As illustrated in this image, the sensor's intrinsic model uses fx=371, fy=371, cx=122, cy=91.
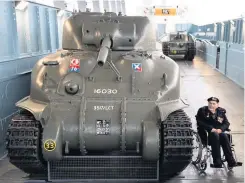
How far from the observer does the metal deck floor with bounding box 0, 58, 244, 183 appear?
584 centimetres

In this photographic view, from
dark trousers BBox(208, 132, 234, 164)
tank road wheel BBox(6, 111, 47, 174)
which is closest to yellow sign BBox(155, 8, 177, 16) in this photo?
dark trousers BBox(208, 132, 234, 164)

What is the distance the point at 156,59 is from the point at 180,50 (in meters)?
15.9

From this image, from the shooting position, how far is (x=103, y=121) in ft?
17.0

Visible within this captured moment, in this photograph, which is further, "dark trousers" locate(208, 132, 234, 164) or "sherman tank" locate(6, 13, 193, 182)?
"dark trousers" locate(208, 132, 234, 164)

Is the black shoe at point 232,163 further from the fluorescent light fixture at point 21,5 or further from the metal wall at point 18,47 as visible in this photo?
the fluorescent light fixture at point 21,5

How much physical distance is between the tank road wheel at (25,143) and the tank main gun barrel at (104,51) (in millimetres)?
1251

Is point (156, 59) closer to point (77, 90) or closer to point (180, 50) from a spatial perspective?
point (77, 90)

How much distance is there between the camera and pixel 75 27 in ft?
22.5

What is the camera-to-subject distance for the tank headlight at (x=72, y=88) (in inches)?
212

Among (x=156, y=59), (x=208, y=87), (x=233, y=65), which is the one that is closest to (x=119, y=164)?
(x=156, y=59)

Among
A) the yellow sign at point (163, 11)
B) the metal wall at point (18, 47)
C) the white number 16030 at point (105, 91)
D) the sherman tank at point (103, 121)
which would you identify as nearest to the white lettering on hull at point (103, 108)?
the sherman tank at point (103, 121)

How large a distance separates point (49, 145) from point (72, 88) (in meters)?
0.89

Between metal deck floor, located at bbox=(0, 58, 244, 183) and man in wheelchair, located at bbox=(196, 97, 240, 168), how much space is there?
0.89 ft

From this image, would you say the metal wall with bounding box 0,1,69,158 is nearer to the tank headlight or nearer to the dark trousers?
the tank headlight
